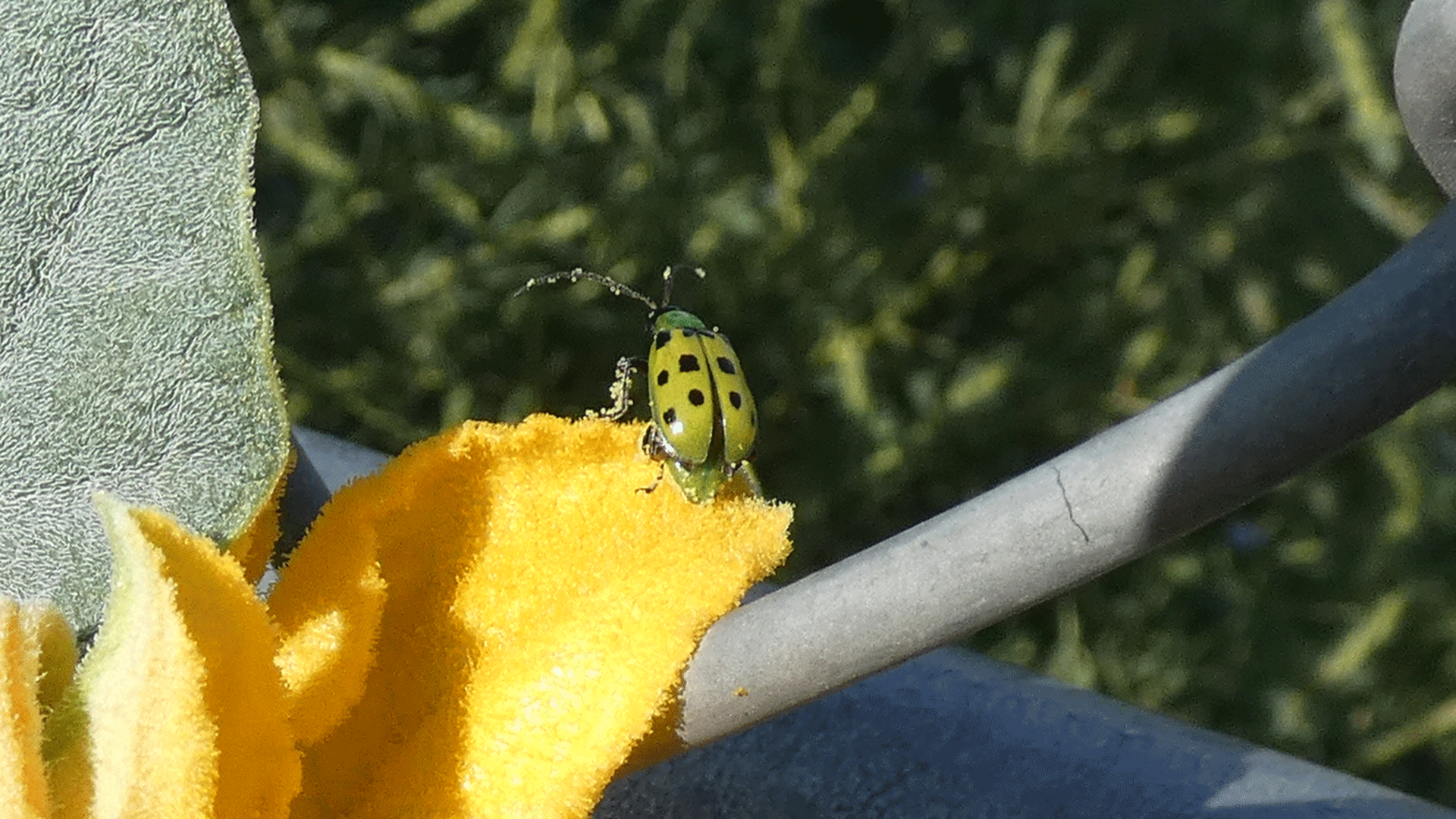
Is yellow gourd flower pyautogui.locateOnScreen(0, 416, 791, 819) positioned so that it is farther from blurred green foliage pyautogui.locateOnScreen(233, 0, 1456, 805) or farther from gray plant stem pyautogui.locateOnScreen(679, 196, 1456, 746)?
blurred green foliage pyautogui.locateOnScreen(233, 0, 1456, 805)

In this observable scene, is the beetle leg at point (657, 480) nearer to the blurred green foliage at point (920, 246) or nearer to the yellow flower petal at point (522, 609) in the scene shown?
the yellow flower petal at point (522, 609)

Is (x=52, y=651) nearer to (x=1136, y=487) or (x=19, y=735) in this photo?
(x=19, y=735)

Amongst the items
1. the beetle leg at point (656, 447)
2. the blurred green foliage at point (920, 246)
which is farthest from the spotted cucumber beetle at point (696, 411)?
the blurred green foliage at point (920, 246)

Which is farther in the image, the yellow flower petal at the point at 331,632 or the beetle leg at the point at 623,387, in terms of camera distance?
the beetle leg at the point at 623,387

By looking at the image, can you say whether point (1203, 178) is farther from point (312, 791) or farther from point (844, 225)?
point (312, 791)

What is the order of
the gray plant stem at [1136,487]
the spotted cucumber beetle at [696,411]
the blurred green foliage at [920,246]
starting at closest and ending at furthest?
the gray plant stem at [1136,487] < the spotted cucumber beetle at [696,411] < the blurred green foliage at [920,246]

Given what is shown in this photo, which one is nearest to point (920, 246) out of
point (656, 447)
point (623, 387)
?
point (623, 387)
